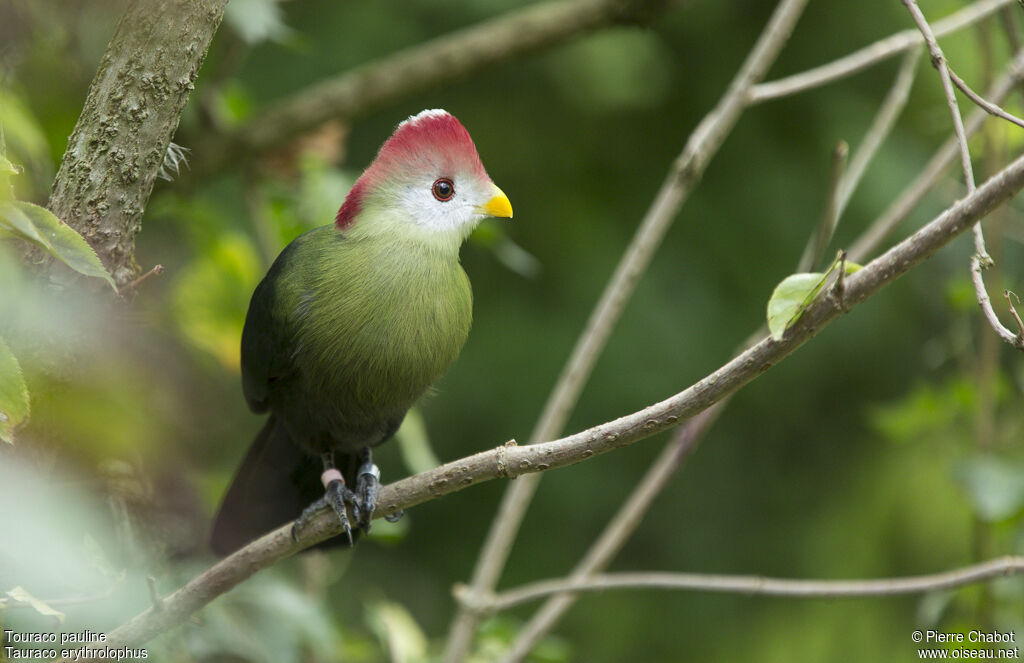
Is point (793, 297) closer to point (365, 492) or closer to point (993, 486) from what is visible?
point (365, 492)

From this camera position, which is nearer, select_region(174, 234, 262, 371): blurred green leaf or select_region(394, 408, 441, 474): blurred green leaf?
select_region(394, 408, 441, 474): blurred green leaf

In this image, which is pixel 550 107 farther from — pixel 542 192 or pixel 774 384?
pixel 774 384

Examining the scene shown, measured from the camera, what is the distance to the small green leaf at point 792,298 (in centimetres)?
105

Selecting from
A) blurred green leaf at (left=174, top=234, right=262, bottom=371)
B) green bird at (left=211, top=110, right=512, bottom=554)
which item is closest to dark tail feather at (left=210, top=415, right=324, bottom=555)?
green bird at (left=211, top=110, right=512, bottom=554)

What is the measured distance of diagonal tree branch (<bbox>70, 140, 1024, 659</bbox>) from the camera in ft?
3.33

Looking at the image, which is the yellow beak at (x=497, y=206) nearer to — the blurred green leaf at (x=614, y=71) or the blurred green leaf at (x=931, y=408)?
the blurred green leaf at (x=931, y=408)

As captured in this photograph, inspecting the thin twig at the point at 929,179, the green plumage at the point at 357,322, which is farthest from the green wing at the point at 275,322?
the thin twig at the point at 929,179

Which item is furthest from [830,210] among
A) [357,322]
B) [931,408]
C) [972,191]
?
[931,408]

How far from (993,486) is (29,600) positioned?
79.8 inches

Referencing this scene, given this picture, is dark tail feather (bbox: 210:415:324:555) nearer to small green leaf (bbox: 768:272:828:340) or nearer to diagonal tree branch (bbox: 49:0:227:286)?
diagonal tree branch (bbox: 49:0:227:286)

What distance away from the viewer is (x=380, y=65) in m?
2.59

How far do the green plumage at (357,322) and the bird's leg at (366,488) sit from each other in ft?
0.61

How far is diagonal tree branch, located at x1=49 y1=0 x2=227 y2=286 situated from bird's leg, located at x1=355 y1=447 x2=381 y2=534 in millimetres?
722

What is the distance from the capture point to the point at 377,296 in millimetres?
1563
